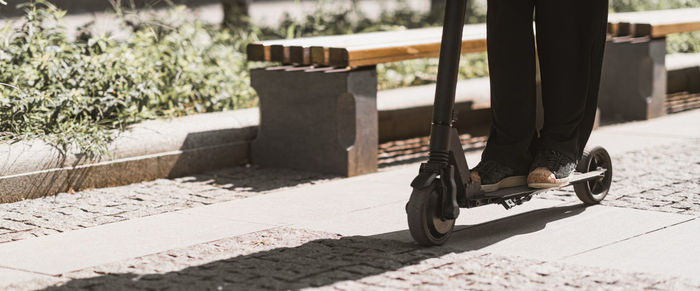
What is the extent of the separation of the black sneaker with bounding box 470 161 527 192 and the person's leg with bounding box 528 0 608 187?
0.10m

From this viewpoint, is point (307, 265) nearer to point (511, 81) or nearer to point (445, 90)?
point (445, 90)

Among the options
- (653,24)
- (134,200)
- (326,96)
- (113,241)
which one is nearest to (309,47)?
(326,96)

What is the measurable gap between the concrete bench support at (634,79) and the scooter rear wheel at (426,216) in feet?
15.5

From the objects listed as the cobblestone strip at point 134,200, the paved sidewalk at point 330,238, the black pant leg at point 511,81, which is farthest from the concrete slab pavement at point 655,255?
the cobblestone strip at point 134,200

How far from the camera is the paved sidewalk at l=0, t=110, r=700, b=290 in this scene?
3.91 meters

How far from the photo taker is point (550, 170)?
15.5 ft

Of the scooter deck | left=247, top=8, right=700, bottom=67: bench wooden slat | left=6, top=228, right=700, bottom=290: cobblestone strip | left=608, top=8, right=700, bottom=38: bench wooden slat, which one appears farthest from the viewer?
left=608, top=8, right=700, bottom=38: bench wooden slat

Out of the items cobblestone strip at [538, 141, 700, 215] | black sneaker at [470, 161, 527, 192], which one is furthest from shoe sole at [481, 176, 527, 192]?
cobblestone strip at [538, 141, 700, 215]

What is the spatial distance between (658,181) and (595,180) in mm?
878

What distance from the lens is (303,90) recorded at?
258 inches

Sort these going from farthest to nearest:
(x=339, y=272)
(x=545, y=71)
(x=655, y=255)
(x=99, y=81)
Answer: (x=99, y=81) → (x=545, y=71) → (x=655, y=255) → (x=339, y=272)

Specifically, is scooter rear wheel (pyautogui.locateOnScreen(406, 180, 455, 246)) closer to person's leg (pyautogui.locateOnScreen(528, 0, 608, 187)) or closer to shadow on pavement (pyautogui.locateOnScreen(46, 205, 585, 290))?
shadow on pavement (pyautogui.locateOnScreen(46, 205, 585, 290))

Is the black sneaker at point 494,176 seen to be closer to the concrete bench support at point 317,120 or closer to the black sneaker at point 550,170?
the black sneaker at point 550,170

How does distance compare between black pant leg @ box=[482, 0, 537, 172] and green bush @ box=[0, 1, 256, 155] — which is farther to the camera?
green bush @ box=[0, 1, 256, 155]
